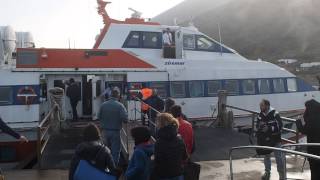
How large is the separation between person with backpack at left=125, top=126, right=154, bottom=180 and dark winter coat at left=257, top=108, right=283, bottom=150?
3166 mm

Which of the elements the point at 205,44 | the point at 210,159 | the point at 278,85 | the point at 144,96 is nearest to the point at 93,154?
the point at 210,159

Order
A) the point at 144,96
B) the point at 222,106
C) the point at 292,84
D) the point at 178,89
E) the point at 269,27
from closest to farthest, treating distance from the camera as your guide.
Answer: the point at 144,96 → the point at 222,106 → the point at 178,89 → the point at 292,84 → the point at 269,27

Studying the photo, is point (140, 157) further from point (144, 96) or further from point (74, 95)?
point (74, 95)

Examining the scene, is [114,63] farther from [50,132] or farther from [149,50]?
[50,132]

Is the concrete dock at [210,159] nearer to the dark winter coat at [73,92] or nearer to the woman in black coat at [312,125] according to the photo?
the dark winter coat at [73,92]

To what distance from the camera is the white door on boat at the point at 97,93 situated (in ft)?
49.0

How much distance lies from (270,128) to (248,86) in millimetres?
8464

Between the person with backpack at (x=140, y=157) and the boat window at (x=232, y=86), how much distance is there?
10823mm

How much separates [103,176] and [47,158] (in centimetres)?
622

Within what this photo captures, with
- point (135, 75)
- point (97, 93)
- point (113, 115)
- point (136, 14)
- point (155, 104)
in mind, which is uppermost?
point (136, 14)

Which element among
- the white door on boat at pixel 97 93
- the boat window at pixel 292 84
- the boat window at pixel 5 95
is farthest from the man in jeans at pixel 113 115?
the boat window at pixel 292 84

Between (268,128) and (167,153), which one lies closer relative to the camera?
(167,153)

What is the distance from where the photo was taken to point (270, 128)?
8.05 meters

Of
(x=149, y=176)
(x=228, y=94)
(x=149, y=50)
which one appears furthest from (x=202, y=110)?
(x=149, y=176)
